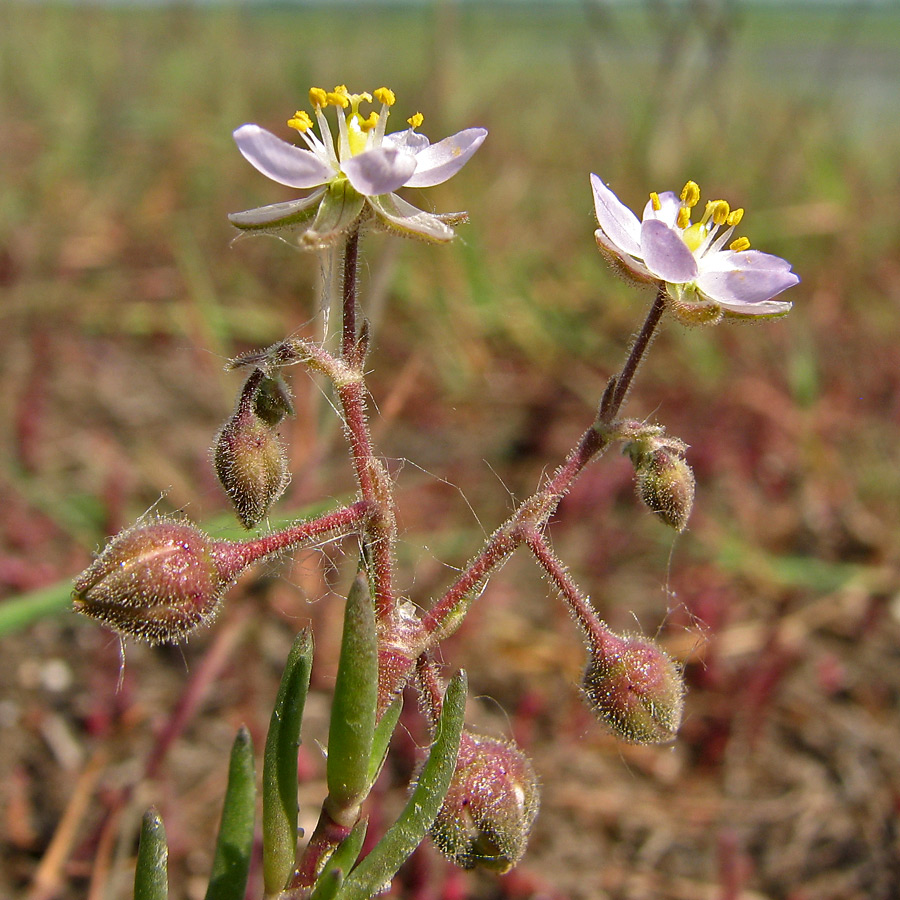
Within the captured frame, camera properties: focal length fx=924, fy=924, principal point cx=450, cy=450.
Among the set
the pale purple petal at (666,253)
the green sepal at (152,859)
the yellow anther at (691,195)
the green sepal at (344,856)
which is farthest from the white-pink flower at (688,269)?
the green sepal at (152,859)

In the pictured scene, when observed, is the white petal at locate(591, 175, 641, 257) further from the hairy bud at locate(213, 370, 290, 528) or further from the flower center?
the hairy bud at locate(213, 370, 290, 528)

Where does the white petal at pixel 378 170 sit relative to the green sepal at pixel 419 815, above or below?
above

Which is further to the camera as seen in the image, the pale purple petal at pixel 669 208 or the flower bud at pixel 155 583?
the pale purple petal at pixel 669 208

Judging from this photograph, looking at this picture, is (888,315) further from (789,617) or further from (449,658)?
(449,658)

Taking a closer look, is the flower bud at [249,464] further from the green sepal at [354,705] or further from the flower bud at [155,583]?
the green sepal at [354,705]

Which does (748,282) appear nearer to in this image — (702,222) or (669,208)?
(702,222)

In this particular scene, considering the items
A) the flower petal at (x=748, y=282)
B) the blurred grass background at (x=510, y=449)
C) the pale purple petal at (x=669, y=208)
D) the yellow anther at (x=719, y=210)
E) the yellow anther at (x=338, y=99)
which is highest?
the yellow anther at (x=338, y=99)

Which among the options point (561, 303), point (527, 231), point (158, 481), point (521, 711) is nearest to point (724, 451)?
point (561, 303)
